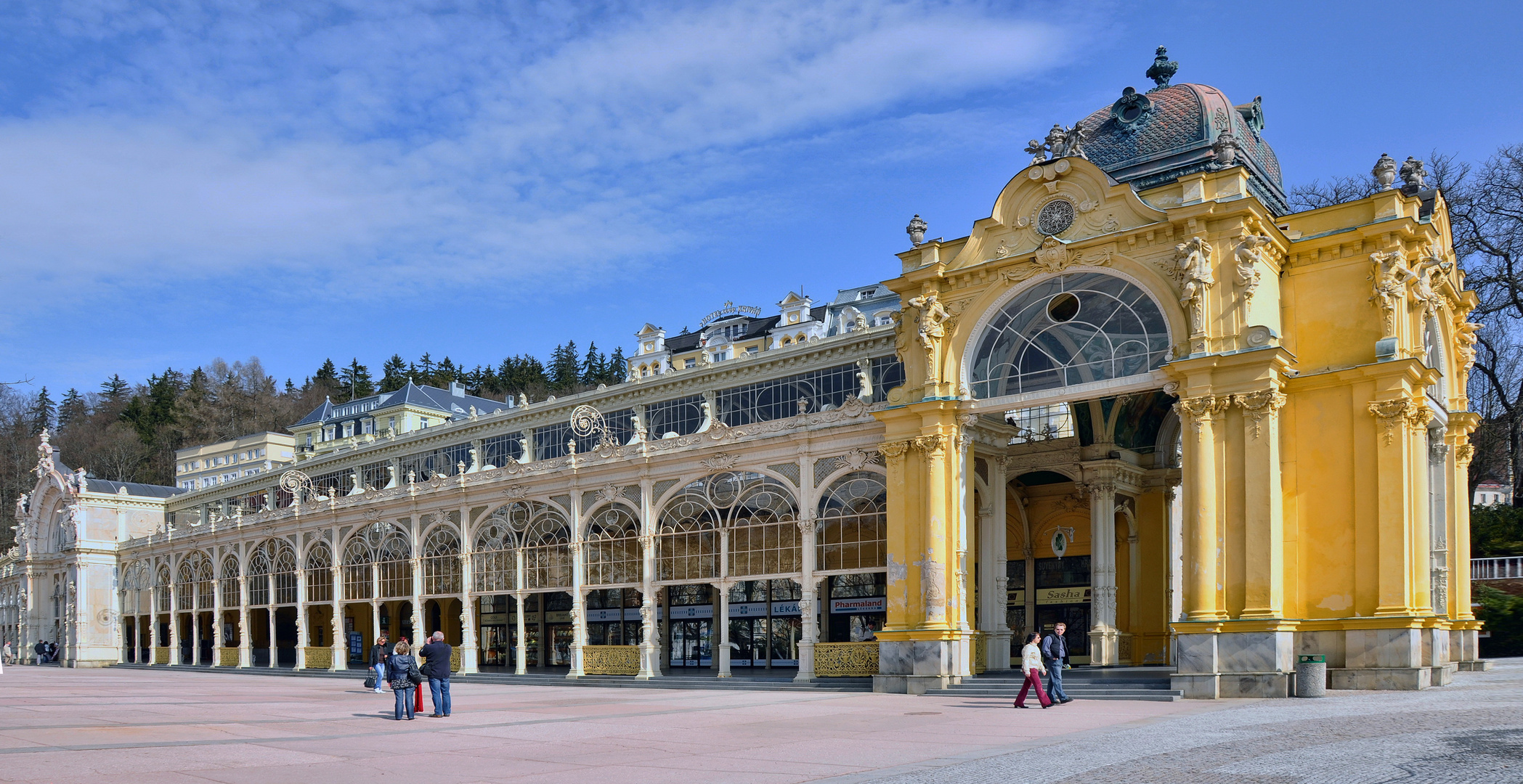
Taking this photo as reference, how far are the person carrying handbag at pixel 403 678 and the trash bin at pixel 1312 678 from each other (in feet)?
53.6

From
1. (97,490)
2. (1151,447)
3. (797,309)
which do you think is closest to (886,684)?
(1151,447)

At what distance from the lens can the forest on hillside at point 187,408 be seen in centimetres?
10550

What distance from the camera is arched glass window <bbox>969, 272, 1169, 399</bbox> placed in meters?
26.8

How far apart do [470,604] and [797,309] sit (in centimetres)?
3018

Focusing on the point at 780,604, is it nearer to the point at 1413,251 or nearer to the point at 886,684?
the point at 886,684

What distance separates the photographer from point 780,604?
43.2 meters

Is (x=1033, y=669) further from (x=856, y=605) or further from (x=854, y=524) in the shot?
(x=856, y=605)

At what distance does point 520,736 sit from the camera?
1733cm

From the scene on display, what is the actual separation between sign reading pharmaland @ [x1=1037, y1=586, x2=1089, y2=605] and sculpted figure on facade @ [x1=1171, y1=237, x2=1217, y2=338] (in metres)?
12.5

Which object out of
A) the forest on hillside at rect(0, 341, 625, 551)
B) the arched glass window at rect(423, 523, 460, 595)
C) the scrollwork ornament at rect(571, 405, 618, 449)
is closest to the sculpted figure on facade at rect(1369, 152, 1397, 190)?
the scrollwork ornament at rect(571, 405, 618, 449)

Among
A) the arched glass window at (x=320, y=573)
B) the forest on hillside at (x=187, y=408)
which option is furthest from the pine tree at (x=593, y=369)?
the arched glass window at (x=320, y=573)

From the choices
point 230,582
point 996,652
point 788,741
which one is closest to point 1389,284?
point 996,652

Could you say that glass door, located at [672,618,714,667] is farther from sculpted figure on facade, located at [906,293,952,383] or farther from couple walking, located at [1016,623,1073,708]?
couple walking, located at [1016,623,1073,708]

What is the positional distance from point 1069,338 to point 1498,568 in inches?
821
